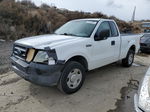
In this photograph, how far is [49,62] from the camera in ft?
11.7

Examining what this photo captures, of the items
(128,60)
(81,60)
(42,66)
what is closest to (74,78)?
(81,60)

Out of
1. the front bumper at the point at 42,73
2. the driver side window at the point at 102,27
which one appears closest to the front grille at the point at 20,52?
the front bumper at the point at 42,73

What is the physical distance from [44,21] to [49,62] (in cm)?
1341

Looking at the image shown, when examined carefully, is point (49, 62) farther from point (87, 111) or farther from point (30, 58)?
point (87, 111)


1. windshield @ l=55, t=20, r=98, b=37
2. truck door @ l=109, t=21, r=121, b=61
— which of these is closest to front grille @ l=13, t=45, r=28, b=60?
windshield @ l=55, t=20, r=98, b=37

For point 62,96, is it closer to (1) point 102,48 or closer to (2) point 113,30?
(1) point 102,48

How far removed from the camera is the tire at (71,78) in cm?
388

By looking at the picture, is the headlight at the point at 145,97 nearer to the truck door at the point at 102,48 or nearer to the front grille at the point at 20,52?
the truck door at the point at 102,48

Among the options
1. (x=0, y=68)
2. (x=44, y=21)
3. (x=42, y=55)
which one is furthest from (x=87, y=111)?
(x=44, y=21)

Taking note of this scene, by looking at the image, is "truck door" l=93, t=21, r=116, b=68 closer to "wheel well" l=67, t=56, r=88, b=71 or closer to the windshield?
the windshield

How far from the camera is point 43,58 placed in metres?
3.62

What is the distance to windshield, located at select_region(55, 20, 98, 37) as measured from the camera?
4.69m

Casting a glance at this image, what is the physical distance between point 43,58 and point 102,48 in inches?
76.2

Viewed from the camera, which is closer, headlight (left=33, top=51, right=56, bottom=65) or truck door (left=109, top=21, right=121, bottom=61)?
headlight (left=33, top=51, right=56, bottom=65)
